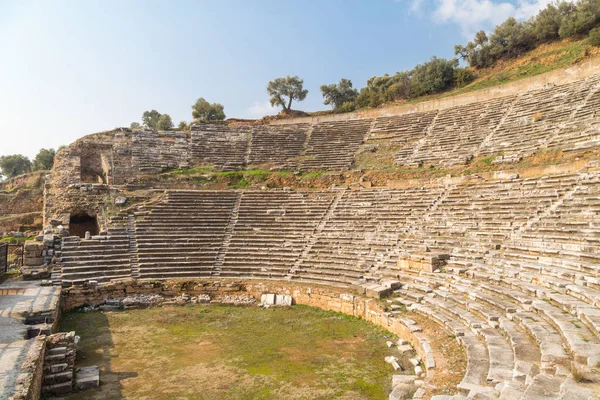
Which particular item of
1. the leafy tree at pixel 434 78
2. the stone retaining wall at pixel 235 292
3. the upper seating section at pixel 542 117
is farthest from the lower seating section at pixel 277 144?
the upper seating section at pixel 542 117

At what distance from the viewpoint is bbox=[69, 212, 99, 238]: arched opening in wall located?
19.5 m

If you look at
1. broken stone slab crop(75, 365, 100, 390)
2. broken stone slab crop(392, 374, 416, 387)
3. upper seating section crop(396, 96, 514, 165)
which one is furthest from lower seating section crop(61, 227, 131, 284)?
upper seating section crop(396, 96, 514, 165)

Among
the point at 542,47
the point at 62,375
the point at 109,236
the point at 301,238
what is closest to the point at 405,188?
the point at 301,238

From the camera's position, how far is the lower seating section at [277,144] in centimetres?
2467

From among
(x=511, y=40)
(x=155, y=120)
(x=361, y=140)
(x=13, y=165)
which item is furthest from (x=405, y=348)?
(x=13, y=165)

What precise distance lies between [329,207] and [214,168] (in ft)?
29.4

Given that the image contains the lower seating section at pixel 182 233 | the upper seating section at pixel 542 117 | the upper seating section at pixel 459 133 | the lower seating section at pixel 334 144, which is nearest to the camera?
the lower seating section at pixel 182 233

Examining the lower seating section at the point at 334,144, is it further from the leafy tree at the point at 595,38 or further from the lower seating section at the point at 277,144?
the leafy tree at the point at 595,38

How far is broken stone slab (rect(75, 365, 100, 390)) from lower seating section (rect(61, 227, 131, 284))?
672 cm

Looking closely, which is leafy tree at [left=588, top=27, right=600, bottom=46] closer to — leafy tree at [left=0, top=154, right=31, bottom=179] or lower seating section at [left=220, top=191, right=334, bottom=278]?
lower seating section at [left=220, top=191, right=334, bottom=278]

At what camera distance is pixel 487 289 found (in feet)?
31.5

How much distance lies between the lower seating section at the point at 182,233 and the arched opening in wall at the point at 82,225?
147 inches

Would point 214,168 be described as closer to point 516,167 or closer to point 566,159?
point 516,167

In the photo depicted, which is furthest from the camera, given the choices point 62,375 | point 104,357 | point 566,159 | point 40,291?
point 566,159
